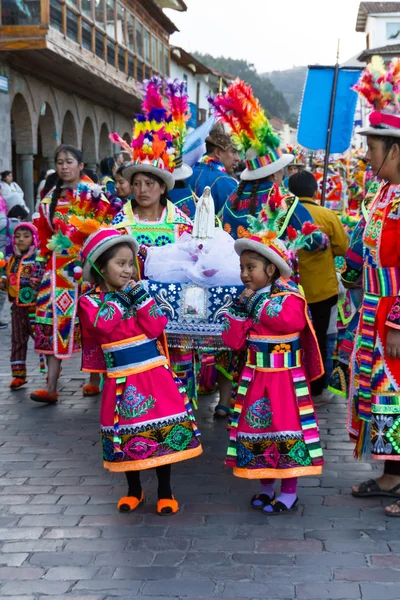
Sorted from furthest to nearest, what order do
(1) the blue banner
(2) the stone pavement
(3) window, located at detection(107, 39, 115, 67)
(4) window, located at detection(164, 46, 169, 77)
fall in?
(4) window, located at detection(164, 46, 169, 77), (3) window, located at detection(107, 39, 115, 67), (1) the blue banner, (2) the stone pavement

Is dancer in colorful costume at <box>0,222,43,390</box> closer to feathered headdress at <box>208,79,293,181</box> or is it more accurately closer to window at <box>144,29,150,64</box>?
feathered headdress at <box>208,79,293,181</box>

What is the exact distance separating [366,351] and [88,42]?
18171 mm

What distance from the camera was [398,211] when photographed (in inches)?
161

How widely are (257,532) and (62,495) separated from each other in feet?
3.95

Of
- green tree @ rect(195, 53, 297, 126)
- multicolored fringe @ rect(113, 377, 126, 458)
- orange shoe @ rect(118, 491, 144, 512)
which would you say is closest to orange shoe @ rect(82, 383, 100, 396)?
orange shoe @ rect(118, 491, 144, 512)

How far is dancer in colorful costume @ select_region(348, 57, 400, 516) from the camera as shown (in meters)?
4.14

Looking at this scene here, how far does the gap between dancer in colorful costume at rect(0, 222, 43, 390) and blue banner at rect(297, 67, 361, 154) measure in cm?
307

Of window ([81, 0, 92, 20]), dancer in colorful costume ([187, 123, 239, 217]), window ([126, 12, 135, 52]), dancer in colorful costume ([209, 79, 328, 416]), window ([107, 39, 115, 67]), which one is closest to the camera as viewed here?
dancer in colorful costume ([209, 79, 328, 416])

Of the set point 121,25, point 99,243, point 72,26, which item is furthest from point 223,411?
point 121,25

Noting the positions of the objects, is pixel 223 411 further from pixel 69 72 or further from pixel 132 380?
pixel 69 72

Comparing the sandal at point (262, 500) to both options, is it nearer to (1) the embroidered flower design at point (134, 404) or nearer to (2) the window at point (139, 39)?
(1) the embroidered flower design at point (134, 404)

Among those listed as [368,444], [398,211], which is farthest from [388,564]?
[398,211]

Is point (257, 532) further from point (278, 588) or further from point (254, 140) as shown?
point (254, 140)

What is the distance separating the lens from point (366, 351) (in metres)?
4.27
